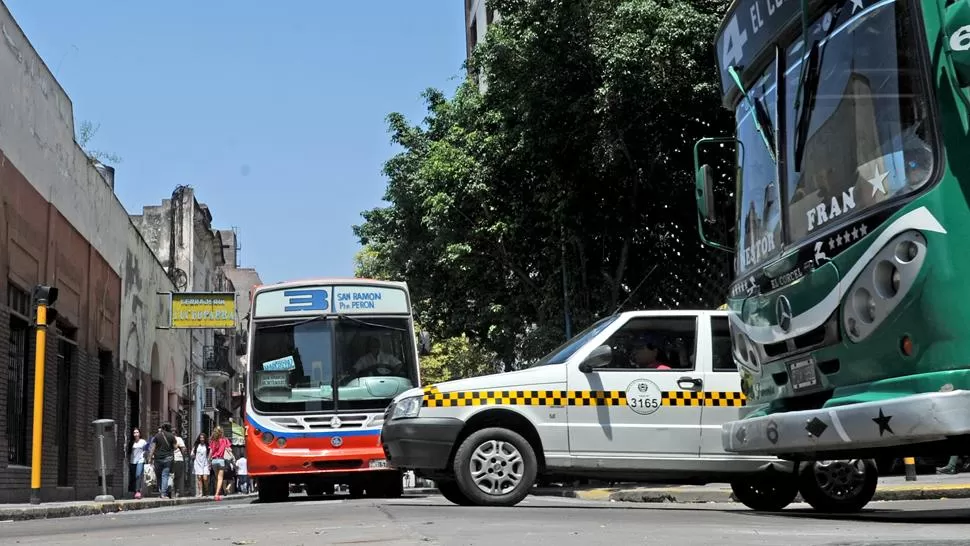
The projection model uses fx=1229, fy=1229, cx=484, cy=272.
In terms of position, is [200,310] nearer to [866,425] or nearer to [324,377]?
[324,377]

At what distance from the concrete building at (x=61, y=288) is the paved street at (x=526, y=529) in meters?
9.24

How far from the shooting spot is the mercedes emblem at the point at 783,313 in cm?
798

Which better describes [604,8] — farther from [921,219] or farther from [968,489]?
[921,219]

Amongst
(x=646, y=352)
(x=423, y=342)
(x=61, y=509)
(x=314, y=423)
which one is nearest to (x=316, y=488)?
(x=423, y=342)

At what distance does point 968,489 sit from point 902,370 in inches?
287

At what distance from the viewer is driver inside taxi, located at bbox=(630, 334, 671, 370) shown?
10.8m

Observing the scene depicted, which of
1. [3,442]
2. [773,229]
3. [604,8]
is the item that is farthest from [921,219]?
[604,8]

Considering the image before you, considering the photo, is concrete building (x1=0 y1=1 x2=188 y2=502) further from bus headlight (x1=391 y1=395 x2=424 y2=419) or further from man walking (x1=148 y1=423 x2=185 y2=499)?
bus headlight (x1=391 y1=395 x2=424 y2=419)

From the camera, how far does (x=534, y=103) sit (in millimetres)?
23469

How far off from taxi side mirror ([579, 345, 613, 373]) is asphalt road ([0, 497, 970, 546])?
4.18 feet

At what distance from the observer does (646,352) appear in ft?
35.6

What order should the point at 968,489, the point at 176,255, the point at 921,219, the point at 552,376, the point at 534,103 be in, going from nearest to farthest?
the point at 921,219 < the point at 552,376 < the point at 968,489 < the point at 534,103 < the point at 176,255

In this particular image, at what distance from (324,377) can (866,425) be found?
11105 mm

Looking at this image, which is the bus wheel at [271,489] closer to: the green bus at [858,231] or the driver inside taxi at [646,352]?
the driver inside taxi at [646,352]
